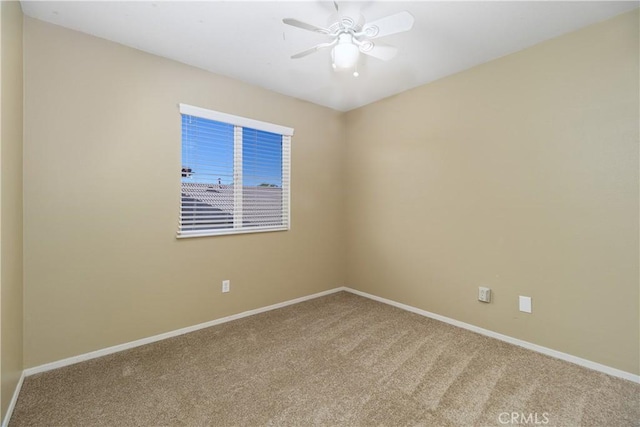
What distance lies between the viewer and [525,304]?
2.42 meters

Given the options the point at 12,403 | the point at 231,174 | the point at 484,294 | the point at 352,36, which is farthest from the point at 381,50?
the point at 12,403

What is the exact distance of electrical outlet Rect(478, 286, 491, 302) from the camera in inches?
103

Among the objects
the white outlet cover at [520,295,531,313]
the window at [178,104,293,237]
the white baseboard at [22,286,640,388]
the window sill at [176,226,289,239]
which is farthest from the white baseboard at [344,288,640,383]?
the window at [178,104,293,237]

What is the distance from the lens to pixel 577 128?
2.15m

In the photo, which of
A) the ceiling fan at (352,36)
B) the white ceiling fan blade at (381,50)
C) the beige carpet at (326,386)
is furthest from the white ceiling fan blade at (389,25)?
the beige carpet at (326,386)

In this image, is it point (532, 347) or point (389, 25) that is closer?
point (389, 25)

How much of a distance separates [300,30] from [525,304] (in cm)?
280

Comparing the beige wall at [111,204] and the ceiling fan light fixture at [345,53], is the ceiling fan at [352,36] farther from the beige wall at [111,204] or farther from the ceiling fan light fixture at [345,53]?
the beige wall at [111,204]

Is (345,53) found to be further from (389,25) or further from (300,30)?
(300,30)

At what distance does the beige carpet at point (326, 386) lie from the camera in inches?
64.0

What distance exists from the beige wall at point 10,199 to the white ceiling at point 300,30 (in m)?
0.47

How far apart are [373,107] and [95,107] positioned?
2761mm

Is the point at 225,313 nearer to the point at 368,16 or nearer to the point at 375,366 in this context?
the point at 375,366

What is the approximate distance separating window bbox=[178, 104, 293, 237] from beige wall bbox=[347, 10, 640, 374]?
1273 mm
